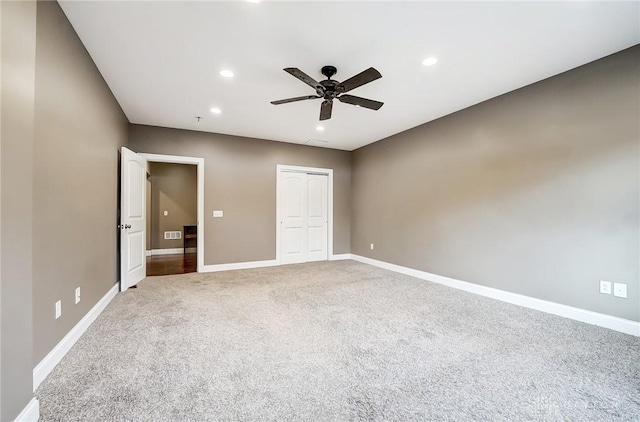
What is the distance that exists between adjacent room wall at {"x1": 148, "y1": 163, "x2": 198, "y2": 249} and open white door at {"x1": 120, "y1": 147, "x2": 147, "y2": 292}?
2.99 meters

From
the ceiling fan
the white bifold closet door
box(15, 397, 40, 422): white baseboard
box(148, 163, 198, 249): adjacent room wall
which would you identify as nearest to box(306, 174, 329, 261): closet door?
the white bifold closet door

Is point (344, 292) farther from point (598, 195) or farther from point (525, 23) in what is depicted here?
point (525, 23)

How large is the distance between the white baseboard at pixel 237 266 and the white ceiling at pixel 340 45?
2856mm

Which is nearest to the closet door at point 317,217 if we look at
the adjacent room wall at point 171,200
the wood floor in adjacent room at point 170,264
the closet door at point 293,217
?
the closet door at point 293,217

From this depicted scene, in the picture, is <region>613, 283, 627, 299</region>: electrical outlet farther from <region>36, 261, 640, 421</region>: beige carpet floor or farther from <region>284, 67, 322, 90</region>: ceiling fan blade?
<region>284, 67, 322, 90</region>: ceiling fan blade

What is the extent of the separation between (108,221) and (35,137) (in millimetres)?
1894

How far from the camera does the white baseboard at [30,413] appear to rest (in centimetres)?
131

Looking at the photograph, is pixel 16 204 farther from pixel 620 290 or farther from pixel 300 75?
pixel 620 290

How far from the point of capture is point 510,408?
1558 mm

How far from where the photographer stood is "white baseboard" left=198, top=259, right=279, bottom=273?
5.00 m

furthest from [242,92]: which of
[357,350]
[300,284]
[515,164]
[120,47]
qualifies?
[515,164]

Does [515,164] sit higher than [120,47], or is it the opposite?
[120,47]

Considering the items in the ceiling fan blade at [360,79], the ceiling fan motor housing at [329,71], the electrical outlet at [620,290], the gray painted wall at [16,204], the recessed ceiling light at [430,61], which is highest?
the recessed ceiling light at [430,61]

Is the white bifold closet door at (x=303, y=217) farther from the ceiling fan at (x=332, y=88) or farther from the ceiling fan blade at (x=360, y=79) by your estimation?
the ceiling fan blade at (x=360, y=79)
